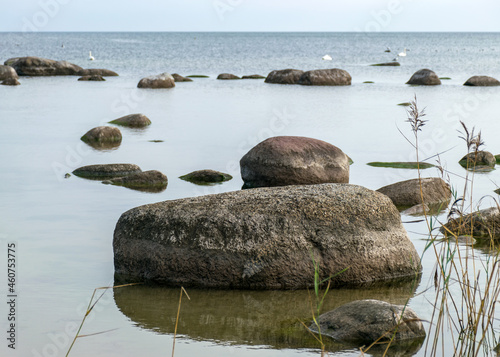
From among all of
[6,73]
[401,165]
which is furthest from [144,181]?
[6,73]

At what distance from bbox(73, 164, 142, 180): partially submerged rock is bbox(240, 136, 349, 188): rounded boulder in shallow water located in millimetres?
1918

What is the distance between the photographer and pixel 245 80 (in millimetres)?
34219

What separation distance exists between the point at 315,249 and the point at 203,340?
1.53 metres

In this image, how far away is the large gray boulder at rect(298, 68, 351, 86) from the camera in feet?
100

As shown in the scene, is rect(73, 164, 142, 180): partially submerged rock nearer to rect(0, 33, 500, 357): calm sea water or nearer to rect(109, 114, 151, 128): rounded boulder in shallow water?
rect(0, 33, 500, 357): calm sea water

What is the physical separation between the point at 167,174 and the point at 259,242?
5360 mm

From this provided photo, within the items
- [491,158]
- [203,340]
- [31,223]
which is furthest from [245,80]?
[203,340]

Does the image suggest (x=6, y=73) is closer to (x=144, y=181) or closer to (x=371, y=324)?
(x=144, y=181)

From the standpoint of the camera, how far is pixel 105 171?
1100 centimetres

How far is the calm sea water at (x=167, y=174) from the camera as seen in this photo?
541cm

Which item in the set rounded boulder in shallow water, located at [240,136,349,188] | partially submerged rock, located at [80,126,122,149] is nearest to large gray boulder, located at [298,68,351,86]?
partially submerged rock, located at [80,126,122,149]

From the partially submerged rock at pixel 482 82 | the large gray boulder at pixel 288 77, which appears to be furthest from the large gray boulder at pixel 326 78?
the partially submerged rock at pixel 482 82

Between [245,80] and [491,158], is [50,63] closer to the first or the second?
[245,80]

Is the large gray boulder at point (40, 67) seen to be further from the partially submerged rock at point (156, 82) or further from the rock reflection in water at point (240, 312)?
the rock reflection in water at point (240, 312)
